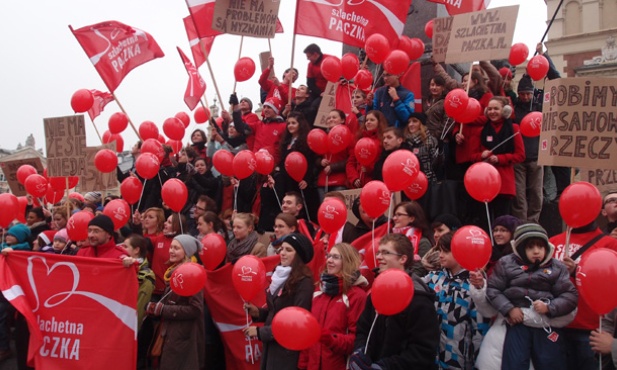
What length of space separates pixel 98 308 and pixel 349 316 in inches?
110

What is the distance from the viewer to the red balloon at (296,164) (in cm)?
823

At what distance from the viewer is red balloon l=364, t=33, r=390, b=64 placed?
28.5ft

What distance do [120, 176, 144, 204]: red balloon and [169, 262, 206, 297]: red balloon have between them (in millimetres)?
3468

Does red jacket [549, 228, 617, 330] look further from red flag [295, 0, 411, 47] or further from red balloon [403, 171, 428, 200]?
red flag [295, 0, 411, 47]

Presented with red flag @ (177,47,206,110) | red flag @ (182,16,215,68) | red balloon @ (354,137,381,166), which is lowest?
red balloon @ (354,137,381,166)

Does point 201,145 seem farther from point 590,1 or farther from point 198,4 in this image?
point 590,1

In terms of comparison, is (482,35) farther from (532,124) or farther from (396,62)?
(532,124)

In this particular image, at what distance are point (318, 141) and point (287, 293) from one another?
317 cm

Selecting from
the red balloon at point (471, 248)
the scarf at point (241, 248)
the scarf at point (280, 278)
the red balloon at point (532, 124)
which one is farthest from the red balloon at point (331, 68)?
the red balloon at point (471, 248)

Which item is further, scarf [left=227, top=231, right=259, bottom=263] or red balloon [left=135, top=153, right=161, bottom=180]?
red balloon [left=135, top=153, right=161, bottom=180]

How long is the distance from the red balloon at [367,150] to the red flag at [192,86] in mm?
4376

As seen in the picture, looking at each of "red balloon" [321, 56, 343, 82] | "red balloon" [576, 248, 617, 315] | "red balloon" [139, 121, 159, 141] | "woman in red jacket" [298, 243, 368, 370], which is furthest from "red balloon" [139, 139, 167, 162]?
"red balloon" [576, 248, 617, 315]

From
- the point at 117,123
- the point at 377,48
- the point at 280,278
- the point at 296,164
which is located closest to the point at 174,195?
the point at 296,164

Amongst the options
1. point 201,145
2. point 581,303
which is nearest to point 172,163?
point 201,145
